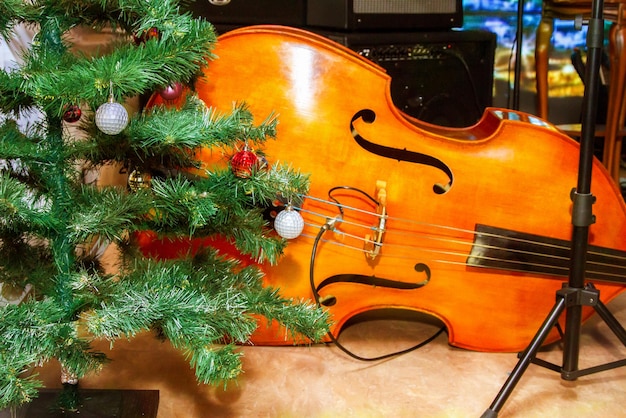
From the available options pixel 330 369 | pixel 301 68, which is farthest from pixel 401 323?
pixel 301 68

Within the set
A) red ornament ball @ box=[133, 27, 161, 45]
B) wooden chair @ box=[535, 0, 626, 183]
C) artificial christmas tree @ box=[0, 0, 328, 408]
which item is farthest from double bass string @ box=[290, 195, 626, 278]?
wooden chair @ box=[535, 0, 626, 183]

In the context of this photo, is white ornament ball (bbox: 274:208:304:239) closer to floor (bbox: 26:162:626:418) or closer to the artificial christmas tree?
the artificial christmas tree

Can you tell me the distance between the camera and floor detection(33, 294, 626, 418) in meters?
1.27

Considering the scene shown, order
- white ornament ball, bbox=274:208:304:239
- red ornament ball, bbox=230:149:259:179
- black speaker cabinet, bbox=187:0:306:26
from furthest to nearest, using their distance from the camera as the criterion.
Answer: black speaker cabinet, bbox=187:0:306:26
white ornament ball, bbox=274:208:304:239
red ornament ball, bbox=230:149:259:179

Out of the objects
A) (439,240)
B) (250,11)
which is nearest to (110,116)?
(439,240)

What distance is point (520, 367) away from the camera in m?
1.20

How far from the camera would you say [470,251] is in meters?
1.37

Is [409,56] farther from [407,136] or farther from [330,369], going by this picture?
[330,369]

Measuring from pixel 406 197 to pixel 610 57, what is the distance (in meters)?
1.37

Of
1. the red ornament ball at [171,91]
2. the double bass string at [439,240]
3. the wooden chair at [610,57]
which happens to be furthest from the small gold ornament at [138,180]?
the wooden chair at [610,57]

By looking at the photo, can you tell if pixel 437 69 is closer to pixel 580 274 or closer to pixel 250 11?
pixel 250 11

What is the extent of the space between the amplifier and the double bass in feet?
1.66

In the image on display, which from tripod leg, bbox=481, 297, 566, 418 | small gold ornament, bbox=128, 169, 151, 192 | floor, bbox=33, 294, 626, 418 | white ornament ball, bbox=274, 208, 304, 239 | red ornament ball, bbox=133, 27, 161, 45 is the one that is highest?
red ornament ball, bbox=133, 27, 161, 45

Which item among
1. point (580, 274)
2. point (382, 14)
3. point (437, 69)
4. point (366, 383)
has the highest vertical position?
point (382, 14)
